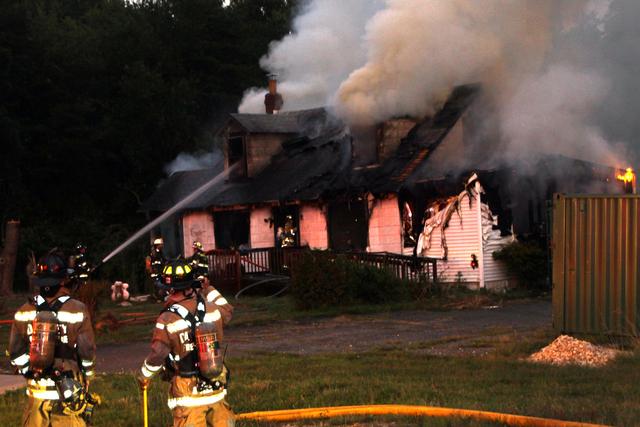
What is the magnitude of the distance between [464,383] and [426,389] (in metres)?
0.59

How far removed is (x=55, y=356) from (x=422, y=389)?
436 centimetres

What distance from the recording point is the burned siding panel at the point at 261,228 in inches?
1172

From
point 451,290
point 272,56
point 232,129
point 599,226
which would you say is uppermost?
point 272,56

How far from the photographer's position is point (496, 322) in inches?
705

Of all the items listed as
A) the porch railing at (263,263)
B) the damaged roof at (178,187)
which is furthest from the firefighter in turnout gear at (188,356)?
the damaged roof at (178,187)

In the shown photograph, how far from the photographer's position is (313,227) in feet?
92.1

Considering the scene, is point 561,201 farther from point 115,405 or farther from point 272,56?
point 272,56

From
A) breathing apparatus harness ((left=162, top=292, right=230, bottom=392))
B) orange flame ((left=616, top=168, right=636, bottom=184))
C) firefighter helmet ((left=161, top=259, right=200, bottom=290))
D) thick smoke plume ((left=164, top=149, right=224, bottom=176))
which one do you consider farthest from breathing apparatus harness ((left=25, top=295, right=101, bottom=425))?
thick smoke plume ((left=164, top=149, right=224, bottom=176))

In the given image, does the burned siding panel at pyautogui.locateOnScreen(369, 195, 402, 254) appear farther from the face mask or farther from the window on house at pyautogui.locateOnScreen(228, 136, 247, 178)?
the face mask

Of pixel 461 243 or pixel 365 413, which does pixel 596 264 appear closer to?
pixel 365 413

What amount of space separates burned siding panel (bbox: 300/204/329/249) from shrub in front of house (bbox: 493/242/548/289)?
538 centimetres

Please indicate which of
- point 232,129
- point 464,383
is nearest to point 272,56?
point 232,129

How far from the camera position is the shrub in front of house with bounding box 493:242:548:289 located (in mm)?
24203

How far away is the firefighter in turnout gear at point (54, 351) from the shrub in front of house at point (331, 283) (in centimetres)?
1350
